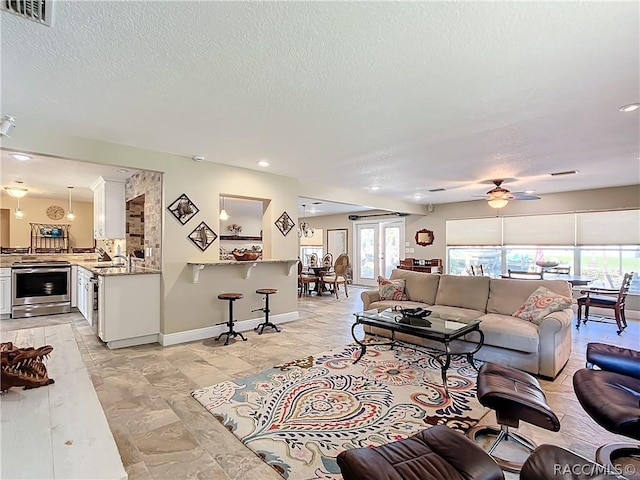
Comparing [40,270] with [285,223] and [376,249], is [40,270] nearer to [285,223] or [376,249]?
[285,223]

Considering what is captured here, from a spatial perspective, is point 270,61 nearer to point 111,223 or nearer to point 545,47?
point 545,47

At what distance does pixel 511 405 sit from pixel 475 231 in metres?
7.16

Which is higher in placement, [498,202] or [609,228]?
[498,202]

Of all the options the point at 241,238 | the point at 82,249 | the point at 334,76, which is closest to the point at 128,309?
the point at 334,76

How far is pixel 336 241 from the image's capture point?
38.1 ft

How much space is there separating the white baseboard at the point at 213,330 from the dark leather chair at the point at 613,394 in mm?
4142

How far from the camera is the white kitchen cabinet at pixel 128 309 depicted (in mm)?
4176

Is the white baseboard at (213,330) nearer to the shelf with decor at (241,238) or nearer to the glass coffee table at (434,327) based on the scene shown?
the glass coffee table at (434,327)

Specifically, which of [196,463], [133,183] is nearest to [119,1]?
[196,463]

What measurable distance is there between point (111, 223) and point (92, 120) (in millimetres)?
3125

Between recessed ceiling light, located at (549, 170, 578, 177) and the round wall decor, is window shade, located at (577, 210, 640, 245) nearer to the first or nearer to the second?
recessed ceiling light, located at (549, 170, 578, 177)

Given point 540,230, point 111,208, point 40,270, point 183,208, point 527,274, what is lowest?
point 527,274

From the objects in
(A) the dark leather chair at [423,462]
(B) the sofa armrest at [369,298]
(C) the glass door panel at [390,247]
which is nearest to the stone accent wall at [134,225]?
(B) the sofa armrest at [369,298]

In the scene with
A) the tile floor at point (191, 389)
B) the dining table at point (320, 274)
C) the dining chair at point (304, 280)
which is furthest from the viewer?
the dining table at point (320, 274)
